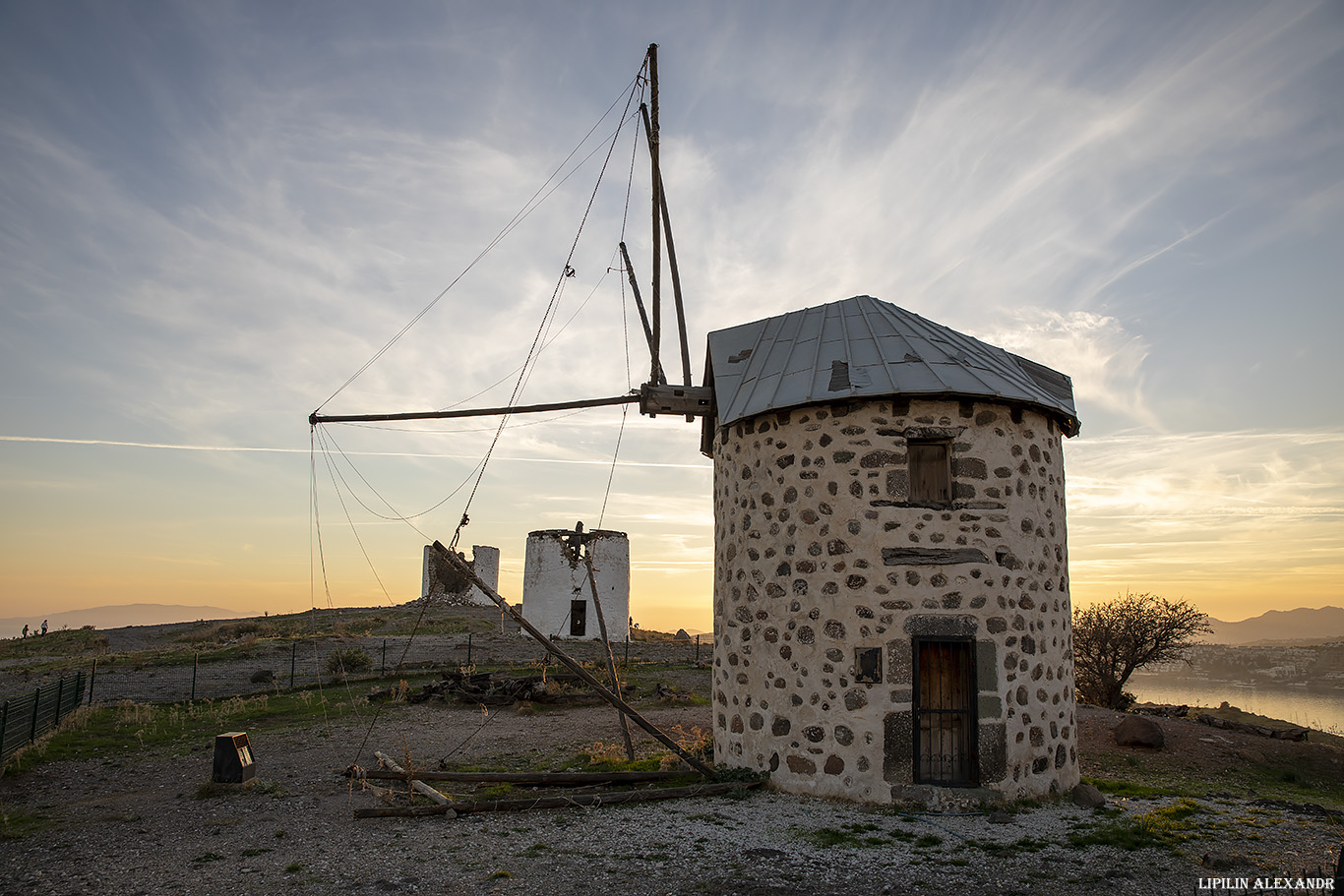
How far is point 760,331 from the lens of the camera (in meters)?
12.8

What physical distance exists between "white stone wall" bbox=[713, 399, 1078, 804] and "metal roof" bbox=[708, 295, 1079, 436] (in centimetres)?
29

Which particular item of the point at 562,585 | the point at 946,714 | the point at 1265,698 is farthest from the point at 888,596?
the point at 1265,698

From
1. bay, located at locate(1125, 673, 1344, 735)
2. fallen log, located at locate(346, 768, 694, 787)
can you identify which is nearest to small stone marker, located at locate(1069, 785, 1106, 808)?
fallen log, located at locate(346, 768, 694, 787)

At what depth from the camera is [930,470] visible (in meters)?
10.0

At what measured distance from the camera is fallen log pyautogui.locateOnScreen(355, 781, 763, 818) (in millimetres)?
8789

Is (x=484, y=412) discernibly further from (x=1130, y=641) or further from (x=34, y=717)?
(x=1130, y=641)

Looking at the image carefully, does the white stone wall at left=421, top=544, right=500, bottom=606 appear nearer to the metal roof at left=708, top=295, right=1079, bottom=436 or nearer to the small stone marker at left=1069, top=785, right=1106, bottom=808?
the metal roof at left=708, top=295, right=1079, bottom=436

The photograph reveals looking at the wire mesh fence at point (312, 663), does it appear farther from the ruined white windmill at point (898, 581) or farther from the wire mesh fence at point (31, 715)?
the ruined white windmill at point (898, 581)

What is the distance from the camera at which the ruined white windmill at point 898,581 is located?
30.5 ft

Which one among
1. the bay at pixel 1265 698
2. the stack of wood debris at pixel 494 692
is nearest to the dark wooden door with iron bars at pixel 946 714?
the stack of wood debris at pixel 494 692

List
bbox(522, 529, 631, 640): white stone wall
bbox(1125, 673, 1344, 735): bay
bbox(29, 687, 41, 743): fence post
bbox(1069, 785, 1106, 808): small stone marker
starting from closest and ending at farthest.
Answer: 1. bbox(1069, 785, 1106, 808): small stone marker
2. bbox(29, 687, 41, 743): fence post
3. bbox(522, 529, 631, 640): white stone wall
4. bbox(1125, 673, 1344, 735): bay

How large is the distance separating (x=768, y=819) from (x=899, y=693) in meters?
2.15

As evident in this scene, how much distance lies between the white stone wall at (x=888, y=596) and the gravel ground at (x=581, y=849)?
71 cm

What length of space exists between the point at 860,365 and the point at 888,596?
3.16m
